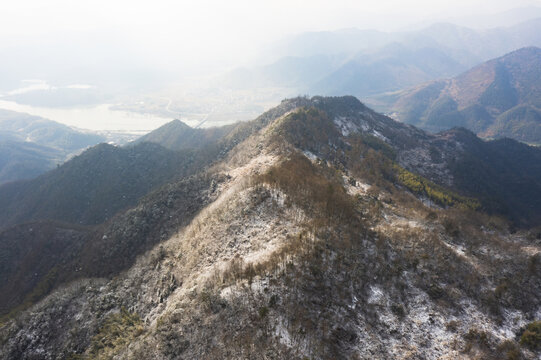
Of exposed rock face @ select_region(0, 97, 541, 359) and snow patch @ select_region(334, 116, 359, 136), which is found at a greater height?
snow patch @ select_region(334, 116, 359, 136)

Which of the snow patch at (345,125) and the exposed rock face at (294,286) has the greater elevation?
the snow patch at (345,125)

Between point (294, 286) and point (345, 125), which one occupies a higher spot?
point (345, 125)

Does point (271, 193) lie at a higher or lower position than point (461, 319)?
higher

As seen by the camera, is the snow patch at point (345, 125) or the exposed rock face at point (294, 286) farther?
the snow patch at point (345, 125)

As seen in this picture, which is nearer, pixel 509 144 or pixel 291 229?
pixel 291 229

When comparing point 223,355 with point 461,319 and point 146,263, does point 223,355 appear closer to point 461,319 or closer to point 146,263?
point 461,319

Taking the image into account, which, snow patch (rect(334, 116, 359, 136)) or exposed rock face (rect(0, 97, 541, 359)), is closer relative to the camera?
exposed rock face (rect(0, 97, 541, 359))

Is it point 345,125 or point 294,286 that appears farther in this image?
point 345,125

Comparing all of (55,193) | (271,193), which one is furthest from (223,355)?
(55,193)
